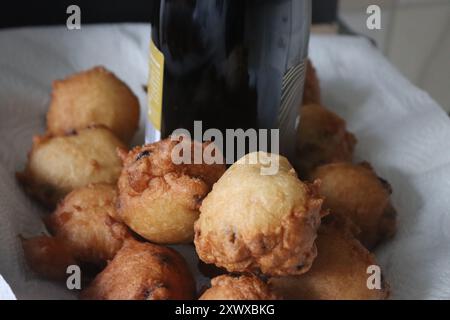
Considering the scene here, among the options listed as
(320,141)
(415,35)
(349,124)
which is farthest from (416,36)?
(320,141)

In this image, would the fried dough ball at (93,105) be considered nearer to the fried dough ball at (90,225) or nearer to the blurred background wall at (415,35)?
the fried dough ball at (90,225)

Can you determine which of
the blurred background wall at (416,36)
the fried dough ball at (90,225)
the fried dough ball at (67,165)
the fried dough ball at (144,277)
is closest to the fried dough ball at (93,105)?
the fried dough ball at (67,165)

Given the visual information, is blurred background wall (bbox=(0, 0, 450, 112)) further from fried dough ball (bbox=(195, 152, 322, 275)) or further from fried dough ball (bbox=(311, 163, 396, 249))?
fried dough ball (bbox=(195, 152, 322, 275))

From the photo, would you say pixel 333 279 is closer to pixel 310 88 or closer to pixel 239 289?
pixel 239 289

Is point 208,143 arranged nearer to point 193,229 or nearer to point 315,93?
point 193,229

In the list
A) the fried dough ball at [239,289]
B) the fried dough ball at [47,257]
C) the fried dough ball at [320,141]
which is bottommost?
the fried dough ball at [47,257]

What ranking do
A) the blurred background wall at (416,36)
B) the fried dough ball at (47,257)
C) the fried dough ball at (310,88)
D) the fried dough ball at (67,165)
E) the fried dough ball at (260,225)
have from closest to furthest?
the fried dough ball at (260,225) → the fried dough ball at (47,257) → the fried dough ball at (67,165) → the fried dough ball at (310,88) → the blurred background wall at (416,36)

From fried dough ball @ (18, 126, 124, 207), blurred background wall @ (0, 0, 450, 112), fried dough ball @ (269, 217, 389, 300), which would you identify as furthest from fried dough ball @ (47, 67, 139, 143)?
blurred background wall @ (0, 0, 450, 112)
